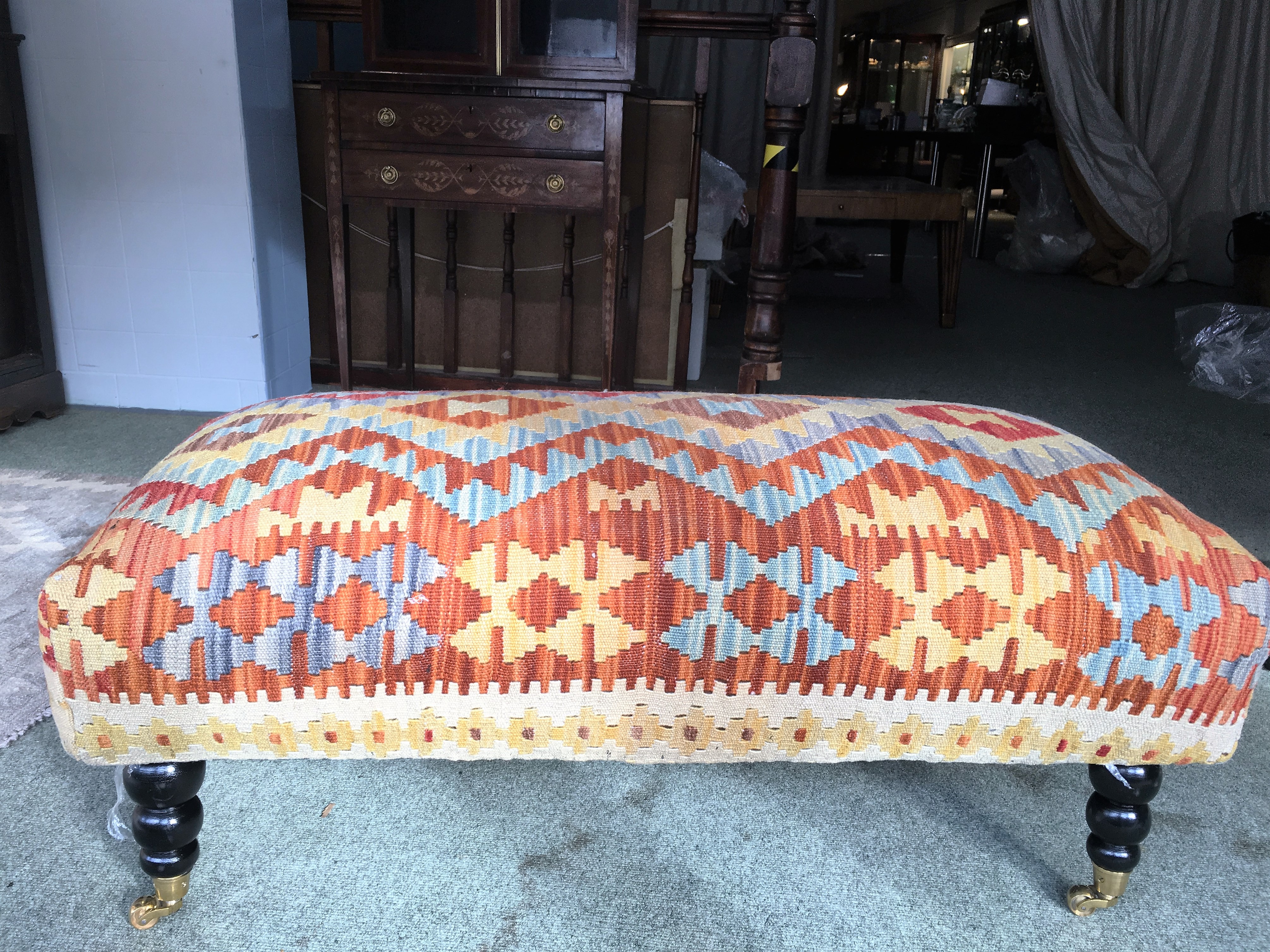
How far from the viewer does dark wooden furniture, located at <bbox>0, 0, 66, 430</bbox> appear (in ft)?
6.54

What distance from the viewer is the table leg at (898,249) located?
4.07 metres

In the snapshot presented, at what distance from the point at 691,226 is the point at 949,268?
1.51 meters

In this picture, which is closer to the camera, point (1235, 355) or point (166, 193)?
point (166, 193)

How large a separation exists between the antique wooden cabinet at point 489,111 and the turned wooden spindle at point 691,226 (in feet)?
0.58

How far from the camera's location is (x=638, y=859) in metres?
0.93

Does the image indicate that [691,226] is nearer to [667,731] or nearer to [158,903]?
[667,731]

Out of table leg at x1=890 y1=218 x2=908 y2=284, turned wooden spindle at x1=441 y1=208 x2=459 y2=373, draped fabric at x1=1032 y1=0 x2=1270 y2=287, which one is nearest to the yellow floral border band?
turned wooden spindle at x1=441 y1=208 x2=459 y2=373

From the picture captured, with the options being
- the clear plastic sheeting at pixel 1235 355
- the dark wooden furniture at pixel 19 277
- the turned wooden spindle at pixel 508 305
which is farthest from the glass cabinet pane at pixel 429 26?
the clear plastic sheeting at pixel 1235 355

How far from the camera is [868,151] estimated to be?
681 centimetres

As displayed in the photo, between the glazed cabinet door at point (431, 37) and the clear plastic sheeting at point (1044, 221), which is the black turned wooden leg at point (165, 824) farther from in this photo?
the clear plastic sheeting at point (1044, 221)

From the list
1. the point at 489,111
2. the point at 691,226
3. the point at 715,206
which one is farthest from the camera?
the point at 715,206

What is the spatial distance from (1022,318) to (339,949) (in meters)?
3.46

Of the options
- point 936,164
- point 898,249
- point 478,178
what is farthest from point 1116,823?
point 936,164

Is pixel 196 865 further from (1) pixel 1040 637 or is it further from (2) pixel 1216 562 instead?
(2) pixel 1216 562
